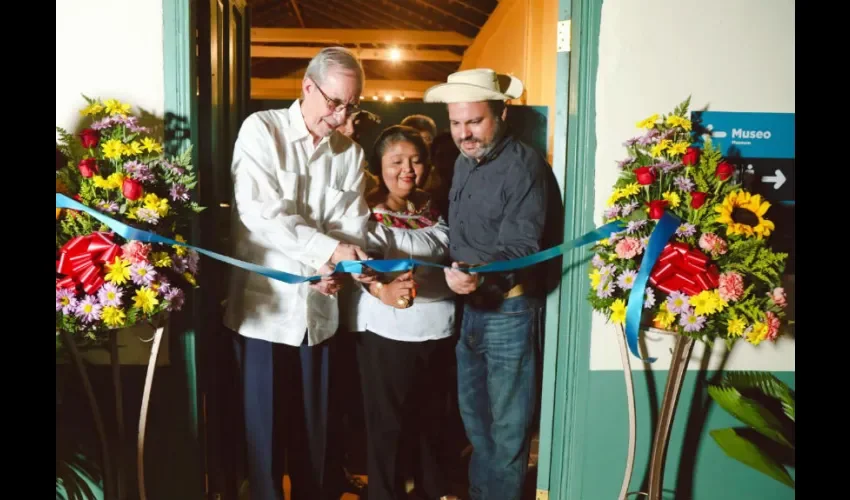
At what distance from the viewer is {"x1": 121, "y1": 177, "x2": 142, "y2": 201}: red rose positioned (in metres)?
1.91

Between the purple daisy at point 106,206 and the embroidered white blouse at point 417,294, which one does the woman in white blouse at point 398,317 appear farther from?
the purple daisy at point 106,206

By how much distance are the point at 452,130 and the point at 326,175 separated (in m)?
0.58

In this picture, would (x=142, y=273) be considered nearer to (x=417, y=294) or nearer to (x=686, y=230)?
(x=417, y=294)

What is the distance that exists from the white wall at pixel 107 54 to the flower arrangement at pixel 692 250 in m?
1.84

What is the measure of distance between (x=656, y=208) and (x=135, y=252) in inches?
70.3

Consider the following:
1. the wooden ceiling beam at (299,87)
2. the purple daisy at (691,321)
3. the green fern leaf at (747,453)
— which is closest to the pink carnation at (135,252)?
the purple daisy at (691,321)

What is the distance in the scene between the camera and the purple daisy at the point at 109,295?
6.00 ft

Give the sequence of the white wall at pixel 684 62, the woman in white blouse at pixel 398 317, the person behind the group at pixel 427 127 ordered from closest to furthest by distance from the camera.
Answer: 1. the white wall at pixel 684 62
2. the woman in white blouse at pixel 398 317
3. the person behind the group at pixel 427 127

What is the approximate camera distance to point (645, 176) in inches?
82.5

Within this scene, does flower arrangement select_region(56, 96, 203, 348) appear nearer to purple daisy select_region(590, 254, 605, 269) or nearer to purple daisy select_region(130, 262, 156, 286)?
purple daisy select_region(130, 262, 156, 286)

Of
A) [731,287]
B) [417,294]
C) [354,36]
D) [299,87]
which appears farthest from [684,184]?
[299,87]
